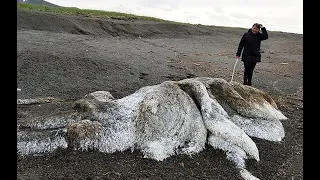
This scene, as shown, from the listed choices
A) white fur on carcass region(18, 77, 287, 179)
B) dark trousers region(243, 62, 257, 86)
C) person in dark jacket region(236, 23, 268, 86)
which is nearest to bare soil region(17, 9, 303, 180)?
white fur on carcass region(18, 77, 287, 179)

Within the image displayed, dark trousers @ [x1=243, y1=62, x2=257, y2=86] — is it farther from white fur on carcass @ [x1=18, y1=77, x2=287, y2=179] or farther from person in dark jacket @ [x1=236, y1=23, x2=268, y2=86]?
white fur on carcass @ [x1=18, y1=77, x2=287, y2=179]

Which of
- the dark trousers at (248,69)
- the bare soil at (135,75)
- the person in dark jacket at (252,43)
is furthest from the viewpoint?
the dark trousers at (248,69)

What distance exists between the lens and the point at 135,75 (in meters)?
11.7

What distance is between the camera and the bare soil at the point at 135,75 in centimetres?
520

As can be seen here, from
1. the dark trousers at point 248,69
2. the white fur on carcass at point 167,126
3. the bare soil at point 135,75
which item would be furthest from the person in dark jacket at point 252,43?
the white fur on carcass at point 167,126

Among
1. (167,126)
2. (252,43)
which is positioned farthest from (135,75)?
(167,126)

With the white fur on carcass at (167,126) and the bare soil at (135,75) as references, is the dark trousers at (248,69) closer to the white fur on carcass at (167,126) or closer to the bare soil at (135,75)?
the bare soil at (135,75)

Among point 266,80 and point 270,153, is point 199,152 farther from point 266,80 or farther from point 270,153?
point 266,80

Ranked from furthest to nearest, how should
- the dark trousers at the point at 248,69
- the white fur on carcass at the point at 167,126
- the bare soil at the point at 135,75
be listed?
the dark trousers at the point at 248,69 < the white fur on carcass at the point at 167,126 < the bare soil at the point at 135,75

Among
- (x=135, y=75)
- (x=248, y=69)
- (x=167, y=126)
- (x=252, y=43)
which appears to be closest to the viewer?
(x=167, y=126)

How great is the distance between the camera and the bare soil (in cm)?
520

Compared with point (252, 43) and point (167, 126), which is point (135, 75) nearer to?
point (252, 43)

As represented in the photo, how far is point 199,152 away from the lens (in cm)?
579
